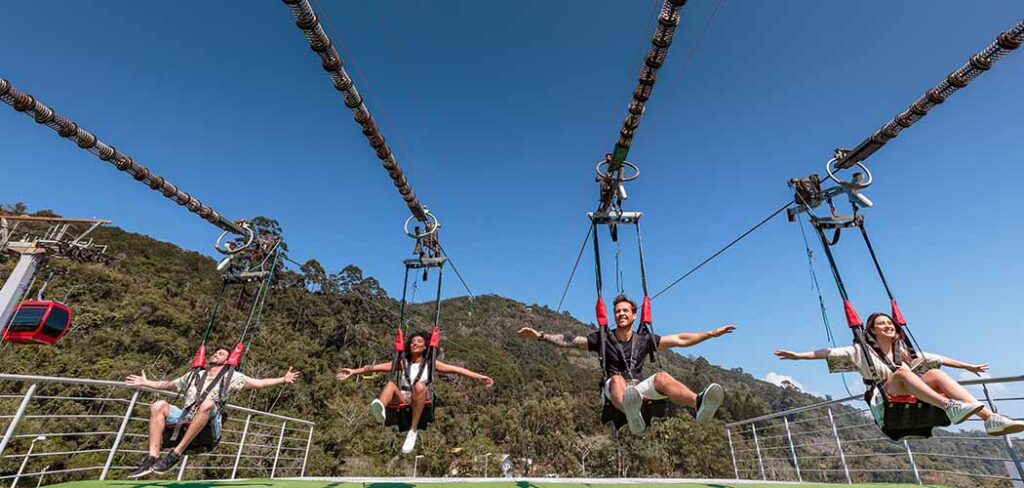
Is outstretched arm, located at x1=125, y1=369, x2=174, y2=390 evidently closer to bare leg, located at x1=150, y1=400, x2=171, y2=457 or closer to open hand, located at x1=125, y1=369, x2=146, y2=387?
open hand, located at x1=125, y1=369, x2=146, y2=387

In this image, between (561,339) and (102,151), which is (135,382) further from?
(561,339)

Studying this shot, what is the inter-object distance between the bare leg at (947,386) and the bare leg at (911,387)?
0.09m

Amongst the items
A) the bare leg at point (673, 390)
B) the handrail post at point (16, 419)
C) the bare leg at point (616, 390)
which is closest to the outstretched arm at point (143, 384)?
the handrail post at point (16, 419)

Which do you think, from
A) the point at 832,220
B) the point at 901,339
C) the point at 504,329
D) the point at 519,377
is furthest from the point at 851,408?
the point at 504,329

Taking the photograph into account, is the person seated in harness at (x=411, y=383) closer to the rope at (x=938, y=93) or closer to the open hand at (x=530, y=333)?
the open hand at (x=530, y=333)

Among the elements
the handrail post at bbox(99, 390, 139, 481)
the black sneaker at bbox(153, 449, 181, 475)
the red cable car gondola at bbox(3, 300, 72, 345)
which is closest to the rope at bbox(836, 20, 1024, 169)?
the black sneaker at bbox(153, 449, 181, 475)

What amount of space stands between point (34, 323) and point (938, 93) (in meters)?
19.3

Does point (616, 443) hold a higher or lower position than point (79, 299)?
lower

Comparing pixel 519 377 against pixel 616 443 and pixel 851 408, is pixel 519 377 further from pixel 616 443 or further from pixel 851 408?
pixel 851 408

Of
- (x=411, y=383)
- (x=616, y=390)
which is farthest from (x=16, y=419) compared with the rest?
(x=616, y=390)

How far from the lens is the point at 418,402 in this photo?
5023mm

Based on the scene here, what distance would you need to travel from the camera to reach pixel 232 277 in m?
6.20

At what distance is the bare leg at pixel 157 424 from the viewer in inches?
173

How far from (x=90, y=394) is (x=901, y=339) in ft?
131
